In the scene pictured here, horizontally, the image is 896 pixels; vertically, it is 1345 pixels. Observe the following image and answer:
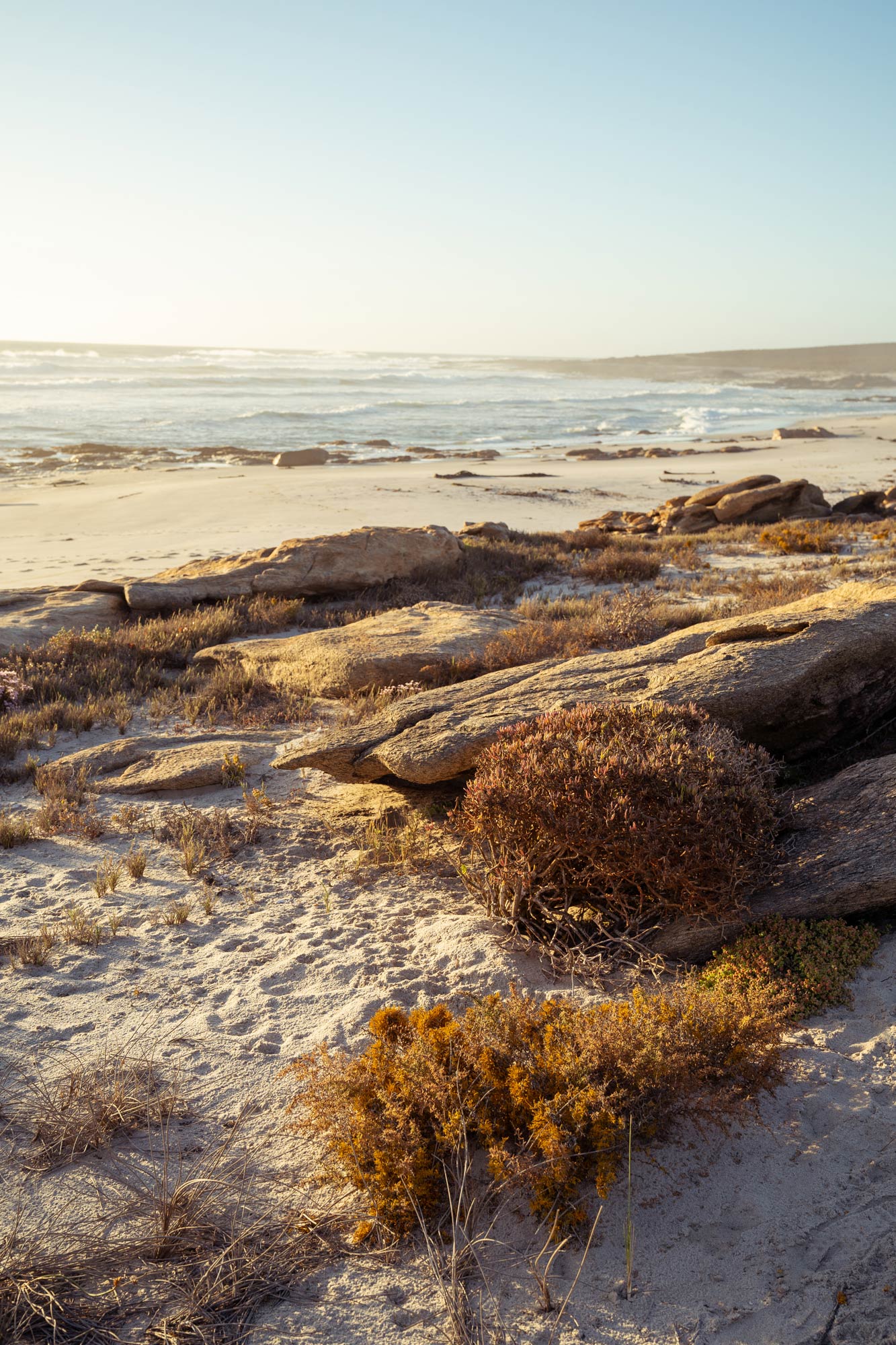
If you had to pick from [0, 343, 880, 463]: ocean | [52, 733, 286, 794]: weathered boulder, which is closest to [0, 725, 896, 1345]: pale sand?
[52, 733, 286, 794]: weathered boulder

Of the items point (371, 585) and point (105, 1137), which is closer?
point (105, 1137)

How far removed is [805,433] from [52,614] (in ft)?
143

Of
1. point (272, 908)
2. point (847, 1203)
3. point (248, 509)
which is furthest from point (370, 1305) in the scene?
point (248, 509)

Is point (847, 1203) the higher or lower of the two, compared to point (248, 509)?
lower

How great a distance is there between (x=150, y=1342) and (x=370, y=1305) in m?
0.69

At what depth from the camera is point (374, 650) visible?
29.6 ft

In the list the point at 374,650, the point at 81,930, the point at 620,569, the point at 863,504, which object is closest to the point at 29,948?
the point at 81,930

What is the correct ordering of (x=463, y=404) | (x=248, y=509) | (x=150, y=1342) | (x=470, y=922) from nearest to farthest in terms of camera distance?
1. (x=150, y=1342)
2. (x=470, y=922)
3. (x=248, y=509)
4. (x=463, y=404)

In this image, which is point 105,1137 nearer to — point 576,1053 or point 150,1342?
point 150,1342

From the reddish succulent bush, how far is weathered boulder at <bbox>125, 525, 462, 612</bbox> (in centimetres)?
831

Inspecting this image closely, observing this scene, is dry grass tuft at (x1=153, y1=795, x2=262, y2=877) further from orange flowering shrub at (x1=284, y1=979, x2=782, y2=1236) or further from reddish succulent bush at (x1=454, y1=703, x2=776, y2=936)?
orange flowering shrub at (x1=284, y1=979, x2=782, y2=1236)

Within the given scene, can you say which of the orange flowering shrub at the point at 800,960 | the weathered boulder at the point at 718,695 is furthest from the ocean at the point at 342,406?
the orange flowering shrub at the point at 800,960

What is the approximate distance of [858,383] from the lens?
361ft

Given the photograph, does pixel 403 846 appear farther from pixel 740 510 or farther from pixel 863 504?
pixel 863 504
